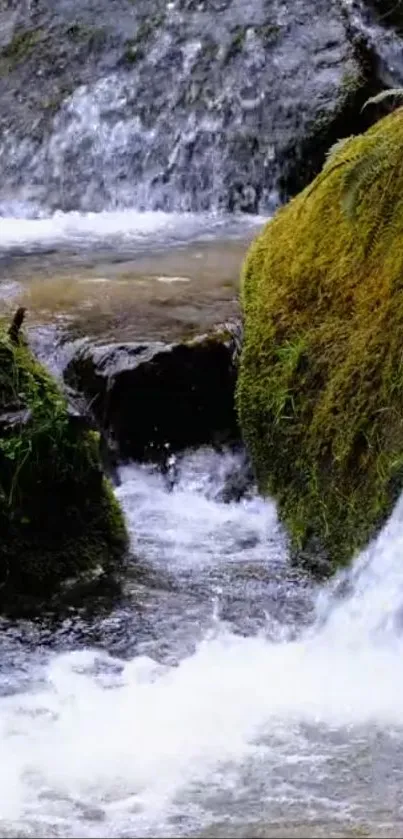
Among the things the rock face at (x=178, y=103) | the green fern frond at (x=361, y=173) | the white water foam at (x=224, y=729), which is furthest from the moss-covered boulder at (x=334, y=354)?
the rock face at (x=178, y=103)

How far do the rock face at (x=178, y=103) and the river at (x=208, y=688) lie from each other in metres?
4.85

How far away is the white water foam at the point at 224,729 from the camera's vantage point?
3.51m

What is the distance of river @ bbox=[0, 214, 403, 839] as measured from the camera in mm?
3520

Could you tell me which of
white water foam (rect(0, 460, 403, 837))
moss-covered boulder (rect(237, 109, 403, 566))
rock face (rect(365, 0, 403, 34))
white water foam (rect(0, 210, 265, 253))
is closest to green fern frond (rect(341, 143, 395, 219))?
moss-covered boulder (rect(237, 109, 403, 566))

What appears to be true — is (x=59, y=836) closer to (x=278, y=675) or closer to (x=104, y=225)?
(x=278, y=675)

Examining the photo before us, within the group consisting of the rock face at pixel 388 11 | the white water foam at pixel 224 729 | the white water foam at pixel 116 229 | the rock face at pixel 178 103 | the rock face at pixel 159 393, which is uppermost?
the rock face at pixel 388 11

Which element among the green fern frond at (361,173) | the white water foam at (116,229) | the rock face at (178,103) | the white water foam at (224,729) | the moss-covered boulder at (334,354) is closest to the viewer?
the white water foam at (224,729)

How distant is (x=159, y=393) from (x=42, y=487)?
110 centimetres

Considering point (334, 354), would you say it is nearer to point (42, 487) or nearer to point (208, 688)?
point (42, 487)

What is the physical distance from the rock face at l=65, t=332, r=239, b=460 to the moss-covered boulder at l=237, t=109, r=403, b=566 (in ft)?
0.71

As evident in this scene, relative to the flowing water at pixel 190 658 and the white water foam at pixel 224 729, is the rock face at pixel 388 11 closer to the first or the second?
the flowing water at pixel 190 658

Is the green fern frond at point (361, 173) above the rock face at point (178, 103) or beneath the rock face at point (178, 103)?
beneath

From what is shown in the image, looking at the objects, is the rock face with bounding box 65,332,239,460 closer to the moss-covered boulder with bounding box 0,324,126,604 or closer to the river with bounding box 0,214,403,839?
the river with bounding box 0,214,403,839

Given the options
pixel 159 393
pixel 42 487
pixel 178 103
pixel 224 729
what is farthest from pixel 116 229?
pixel 224 729
